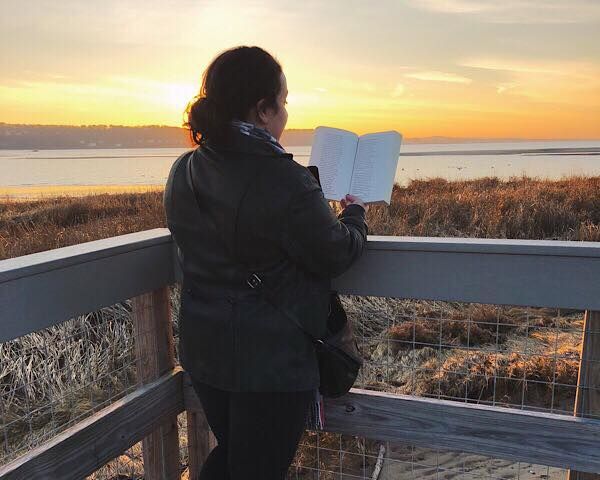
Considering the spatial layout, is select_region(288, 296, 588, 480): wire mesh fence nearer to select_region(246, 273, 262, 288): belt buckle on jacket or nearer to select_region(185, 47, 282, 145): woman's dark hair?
select_region(246, 273, 262, 288): belt buckle on jacket

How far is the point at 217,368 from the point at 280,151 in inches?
25.2

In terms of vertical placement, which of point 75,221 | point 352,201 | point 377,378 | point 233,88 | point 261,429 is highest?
point 233,88

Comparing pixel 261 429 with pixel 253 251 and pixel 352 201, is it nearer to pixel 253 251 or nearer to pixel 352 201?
pixel 253 251

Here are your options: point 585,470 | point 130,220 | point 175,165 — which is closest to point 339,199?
point 175,165

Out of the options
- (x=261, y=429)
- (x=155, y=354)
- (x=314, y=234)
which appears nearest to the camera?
(x=314, y=234)

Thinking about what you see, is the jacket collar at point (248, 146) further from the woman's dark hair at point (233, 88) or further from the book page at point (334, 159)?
the book page at point (334, 159)

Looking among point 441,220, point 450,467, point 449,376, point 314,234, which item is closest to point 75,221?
point 441,220

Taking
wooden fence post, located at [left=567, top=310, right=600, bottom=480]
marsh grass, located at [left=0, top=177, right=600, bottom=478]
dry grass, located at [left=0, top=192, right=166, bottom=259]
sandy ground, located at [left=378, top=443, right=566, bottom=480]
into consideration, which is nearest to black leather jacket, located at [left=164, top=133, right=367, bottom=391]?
marsh grass, located at [left=0, top=177, right=600, bottom=478]

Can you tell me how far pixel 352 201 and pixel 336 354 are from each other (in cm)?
46

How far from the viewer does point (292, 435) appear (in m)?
1.71

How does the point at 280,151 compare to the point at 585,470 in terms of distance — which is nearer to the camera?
the point at 280,151

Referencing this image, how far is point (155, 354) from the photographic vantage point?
2.23 m

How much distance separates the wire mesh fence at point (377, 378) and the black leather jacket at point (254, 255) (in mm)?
1457

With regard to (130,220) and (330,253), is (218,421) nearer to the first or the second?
(330,253)
